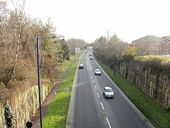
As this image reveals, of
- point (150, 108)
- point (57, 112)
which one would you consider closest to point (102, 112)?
point (57, 112)

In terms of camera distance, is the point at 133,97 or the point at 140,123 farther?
the point at 133,97

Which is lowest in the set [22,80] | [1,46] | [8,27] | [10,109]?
[10,109]

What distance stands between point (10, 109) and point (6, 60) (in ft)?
20.8

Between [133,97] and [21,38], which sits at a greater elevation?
[21,38]

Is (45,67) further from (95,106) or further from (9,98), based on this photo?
(9,98)

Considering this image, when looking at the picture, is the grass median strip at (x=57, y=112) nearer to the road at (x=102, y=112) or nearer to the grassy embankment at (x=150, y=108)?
the road at (x=102, y=112)

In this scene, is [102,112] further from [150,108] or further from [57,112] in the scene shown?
[150,108]

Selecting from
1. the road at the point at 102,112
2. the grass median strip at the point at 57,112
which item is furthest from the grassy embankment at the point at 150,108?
the grass median strip at the point at 57,112

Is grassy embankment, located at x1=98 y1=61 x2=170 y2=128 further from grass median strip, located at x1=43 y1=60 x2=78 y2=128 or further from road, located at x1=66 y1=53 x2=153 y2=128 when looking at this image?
grass median strip, located at x1=43 y1=60 x2=78 y2=128

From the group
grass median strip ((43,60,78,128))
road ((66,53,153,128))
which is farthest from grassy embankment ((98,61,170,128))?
grass median strip ((43,60,78,128))

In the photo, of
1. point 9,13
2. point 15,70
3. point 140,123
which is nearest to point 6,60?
point 15,70

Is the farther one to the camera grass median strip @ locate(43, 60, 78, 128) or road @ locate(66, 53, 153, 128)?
road @ locate(66, 53, 153, 128)

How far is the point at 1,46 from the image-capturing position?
17531 mm

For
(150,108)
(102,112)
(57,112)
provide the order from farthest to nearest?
(150,108)
(102,112)
(57,112)
